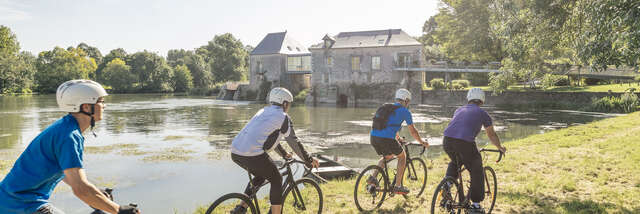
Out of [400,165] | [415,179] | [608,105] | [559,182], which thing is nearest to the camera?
[400,165]

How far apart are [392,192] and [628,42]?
3.86 m

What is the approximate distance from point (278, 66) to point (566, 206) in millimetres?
51901

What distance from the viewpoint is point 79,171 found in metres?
2.50

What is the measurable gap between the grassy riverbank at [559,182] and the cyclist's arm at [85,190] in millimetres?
3807

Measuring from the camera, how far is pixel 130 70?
8681 cm

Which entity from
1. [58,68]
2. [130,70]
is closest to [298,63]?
[130,70]

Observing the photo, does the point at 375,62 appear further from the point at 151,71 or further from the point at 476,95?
the point at 151,71

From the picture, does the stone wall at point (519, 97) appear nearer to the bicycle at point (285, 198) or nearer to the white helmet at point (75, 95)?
the bicycle at point (285, 198)

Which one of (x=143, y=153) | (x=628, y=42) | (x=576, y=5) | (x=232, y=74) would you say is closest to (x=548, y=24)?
(x=576, y=5)

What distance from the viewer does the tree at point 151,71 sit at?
282 ft

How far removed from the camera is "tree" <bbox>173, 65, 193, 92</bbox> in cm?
8331

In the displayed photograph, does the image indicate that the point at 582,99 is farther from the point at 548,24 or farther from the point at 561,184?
the point at 561,184

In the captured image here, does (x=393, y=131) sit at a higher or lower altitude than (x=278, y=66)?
lower

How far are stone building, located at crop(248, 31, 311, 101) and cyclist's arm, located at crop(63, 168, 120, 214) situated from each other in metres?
53.2
